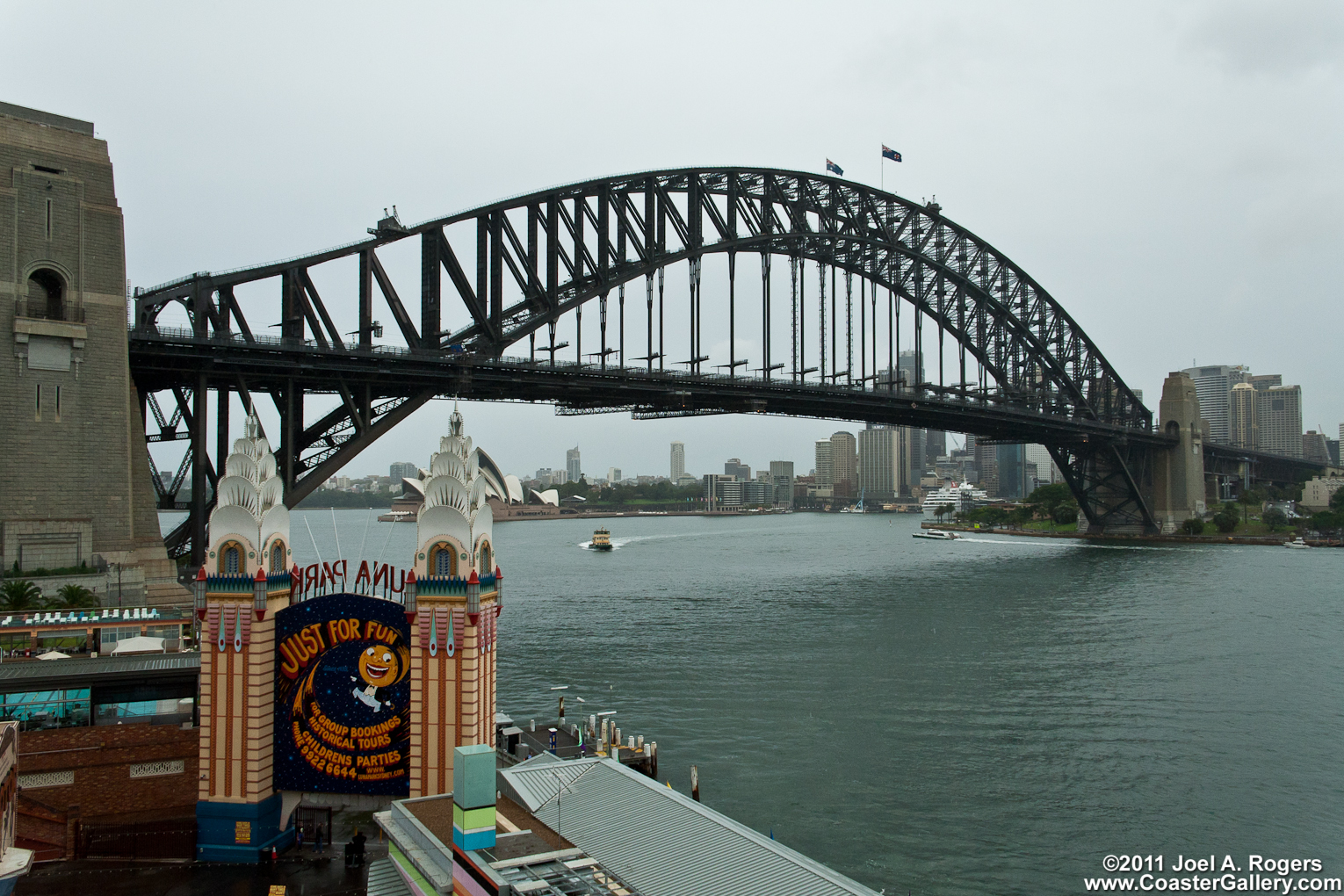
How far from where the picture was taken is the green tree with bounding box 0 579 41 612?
3450 centimetres

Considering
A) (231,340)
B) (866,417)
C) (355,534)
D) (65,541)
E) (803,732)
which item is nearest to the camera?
(803,732)

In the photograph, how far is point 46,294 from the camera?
40.2 meters

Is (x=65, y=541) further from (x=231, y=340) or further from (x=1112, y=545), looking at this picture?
(x=1112, y=545)

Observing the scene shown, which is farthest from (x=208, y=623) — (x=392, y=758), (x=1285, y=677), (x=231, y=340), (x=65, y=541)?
(x=1285, y=677)

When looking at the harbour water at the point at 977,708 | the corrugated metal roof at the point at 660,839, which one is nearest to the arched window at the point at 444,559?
the corrugated metal roof at the point at 660,839

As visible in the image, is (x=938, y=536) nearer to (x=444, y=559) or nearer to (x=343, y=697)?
(x=343, y=697)

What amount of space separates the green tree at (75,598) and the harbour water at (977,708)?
15543mm

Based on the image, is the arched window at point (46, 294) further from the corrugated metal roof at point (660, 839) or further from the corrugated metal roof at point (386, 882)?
the corrugated metal roof at point (386, 882)

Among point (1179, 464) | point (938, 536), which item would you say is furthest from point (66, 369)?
point (938, 536)

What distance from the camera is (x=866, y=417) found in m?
91.1

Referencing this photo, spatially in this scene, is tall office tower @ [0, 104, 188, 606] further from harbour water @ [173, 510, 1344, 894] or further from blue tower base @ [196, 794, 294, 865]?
blue tower base @ [196, 794, 294, 865]

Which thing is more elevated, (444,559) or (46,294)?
(46,294)

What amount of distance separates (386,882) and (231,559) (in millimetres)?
8108

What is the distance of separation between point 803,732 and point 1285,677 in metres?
23.4
